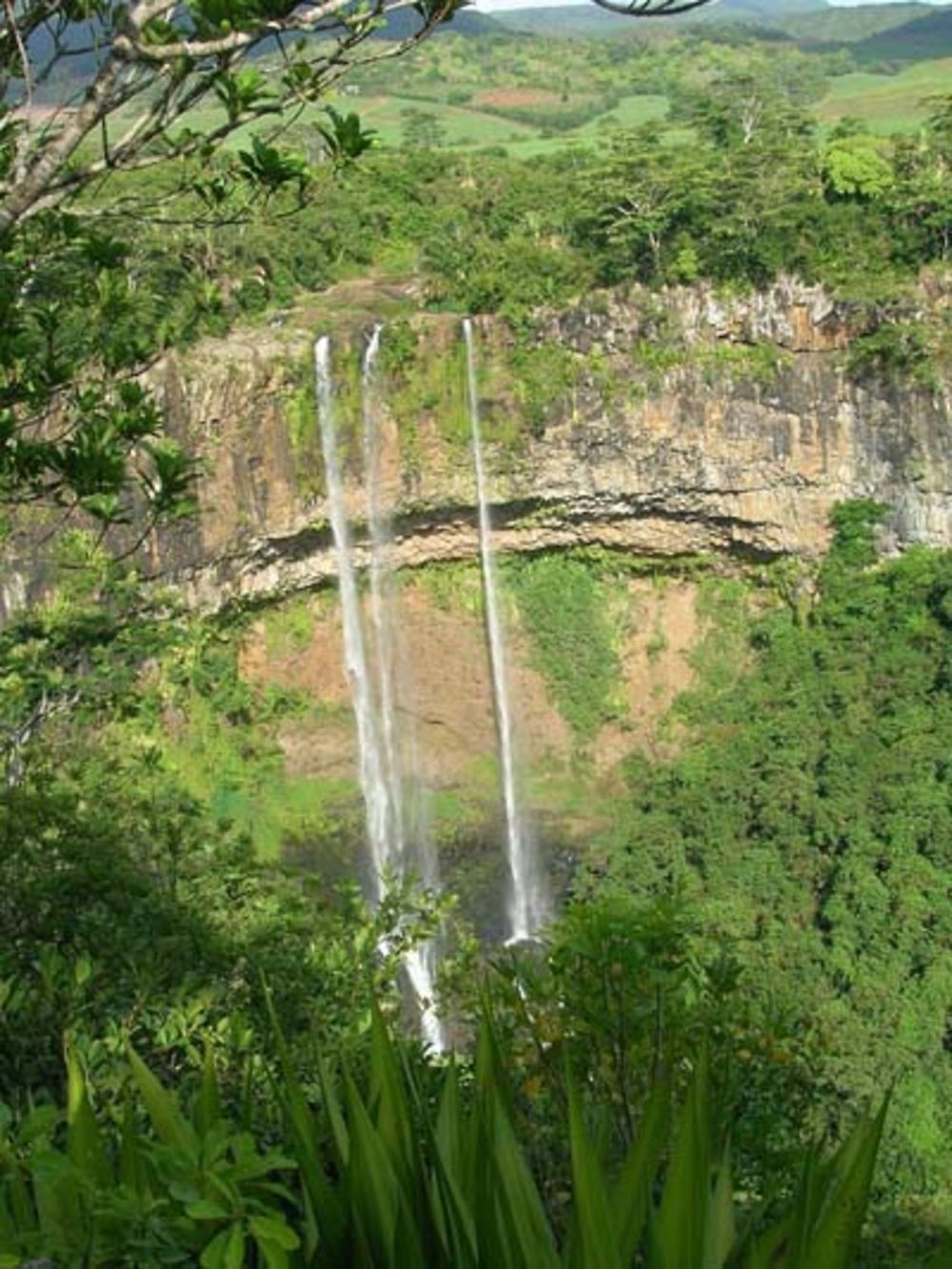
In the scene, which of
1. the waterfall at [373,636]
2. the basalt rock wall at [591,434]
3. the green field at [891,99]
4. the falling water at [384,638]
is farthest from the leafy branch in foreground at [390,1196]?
the green field at [891,99]

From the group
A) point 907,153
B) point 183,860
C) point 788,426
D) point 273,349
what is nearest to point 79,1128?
point 183,860

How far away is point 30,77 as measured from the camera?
2.60 meters

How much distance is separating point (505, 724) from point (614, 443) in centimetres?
377

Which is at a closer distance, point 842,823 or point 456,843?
point 842,823

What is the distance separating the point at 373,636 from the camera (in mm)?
18141

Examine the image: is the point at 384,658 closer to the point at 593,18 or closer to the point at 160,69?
the point at 160,69

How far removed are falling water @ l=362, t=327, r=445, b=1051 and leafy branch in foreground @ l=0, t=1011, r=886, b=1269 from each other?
13810 millimetres

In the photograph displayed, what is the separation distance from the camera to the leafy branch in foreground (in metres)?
1.76

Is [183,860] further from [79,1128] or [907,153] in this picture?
[907,153]

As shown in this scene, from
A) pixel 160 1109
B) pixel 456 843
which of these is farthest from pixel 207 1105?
pixel 456 843

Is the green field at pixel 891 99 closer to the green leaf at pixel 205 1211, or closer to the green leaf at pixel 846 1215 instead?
the green leaf at pixel 846 1215

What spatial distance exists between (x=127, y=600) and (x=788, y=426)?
858 centimetres

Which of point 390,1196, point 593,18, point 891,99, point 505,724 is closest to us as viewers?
point 390,1196

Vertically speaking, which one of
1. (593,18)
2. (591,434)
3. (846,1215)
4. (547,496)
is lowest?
(846,1215)
